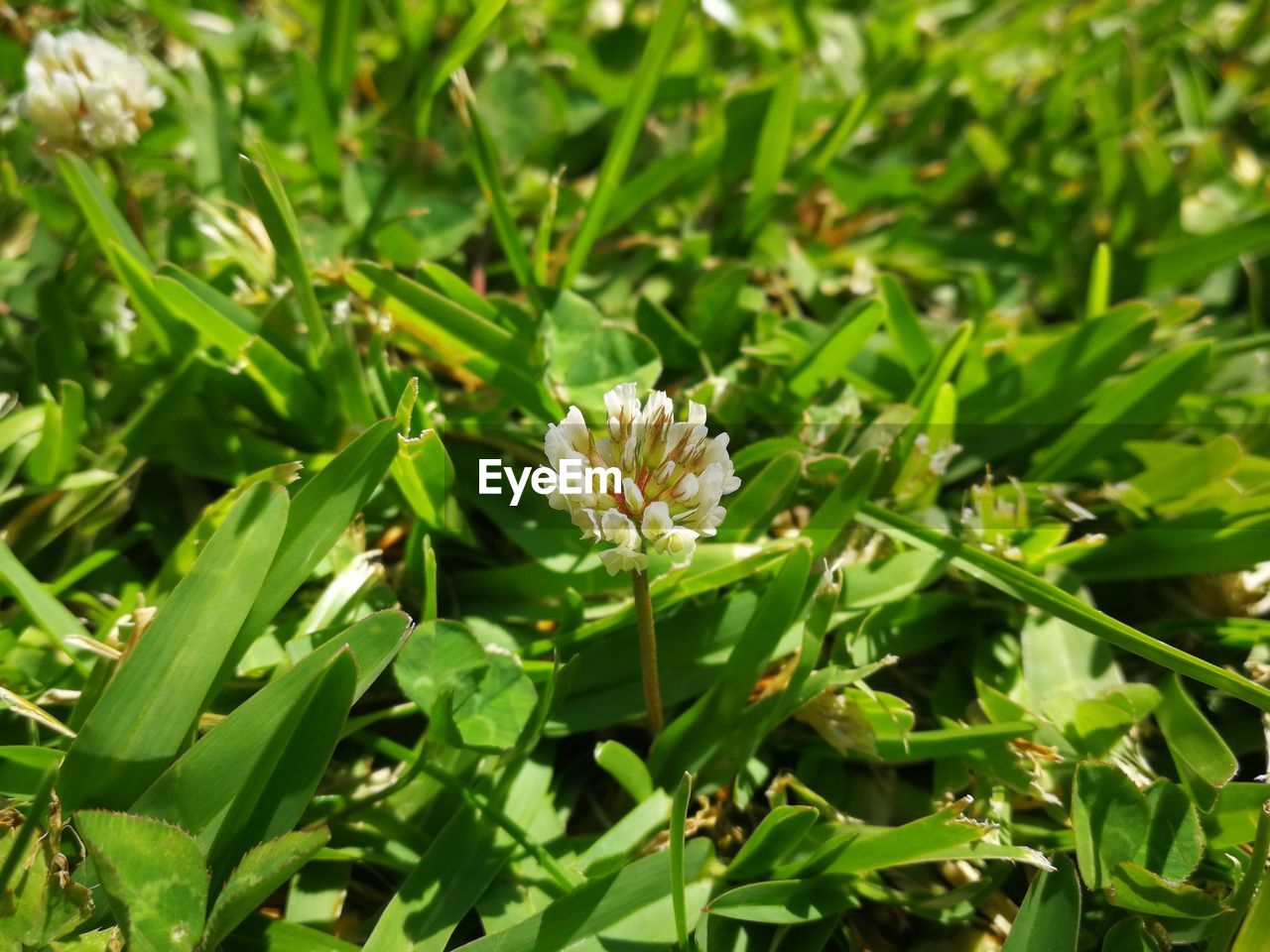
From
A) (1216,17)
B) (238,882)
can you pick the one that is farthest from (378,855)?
(1216,17)

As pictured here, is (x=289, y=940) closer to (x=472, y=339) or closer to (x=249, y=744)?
(x=249, y=744)

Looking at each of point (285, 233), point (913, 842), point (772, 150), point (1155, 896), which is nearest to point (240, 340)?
point (285, 233)

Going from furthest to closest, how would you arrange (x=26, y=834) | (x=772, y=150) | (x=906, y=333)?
(x=772, y=150)
(x=906, y=333)
(x=26, y=834)

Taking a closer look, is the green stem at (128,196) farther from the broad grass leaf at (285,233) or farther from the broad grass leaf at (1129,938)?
the broad grass leaf at (1129,938)

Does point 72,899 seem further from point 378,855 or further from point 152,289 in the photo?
point 152,289

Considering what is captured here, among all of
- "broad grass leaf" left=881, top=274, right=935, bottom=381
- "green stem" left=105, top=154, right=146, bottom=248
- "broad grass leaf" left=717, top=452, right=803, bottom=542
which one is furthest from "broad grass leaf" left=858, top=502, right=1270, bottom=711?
"green stem" left=105, top=154, right=146, bottom=248
